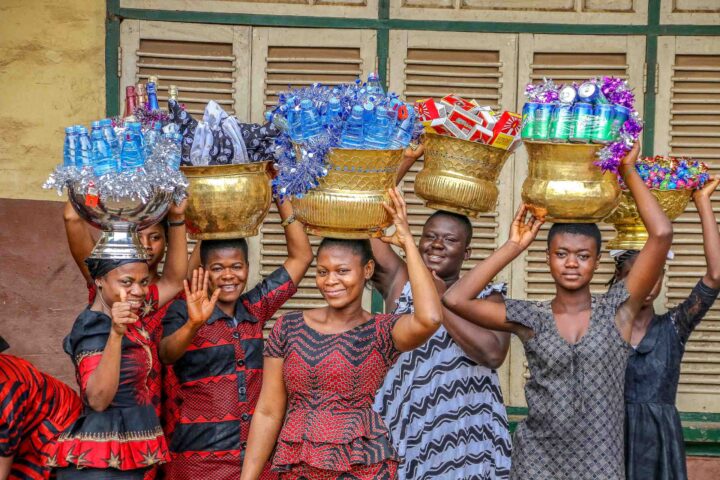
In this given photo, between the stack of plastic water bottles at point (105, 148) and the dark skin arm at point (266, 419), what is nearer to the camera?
the stack of plastic water bottles at point (105, 148)

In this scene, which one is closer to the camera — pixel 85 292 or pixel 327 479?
pixel 327 479

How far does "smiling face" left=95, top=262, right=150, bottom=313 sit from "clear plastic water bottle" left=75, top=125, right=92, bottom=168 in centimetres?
38

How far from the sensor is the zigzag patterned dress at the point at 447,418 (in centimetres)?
429

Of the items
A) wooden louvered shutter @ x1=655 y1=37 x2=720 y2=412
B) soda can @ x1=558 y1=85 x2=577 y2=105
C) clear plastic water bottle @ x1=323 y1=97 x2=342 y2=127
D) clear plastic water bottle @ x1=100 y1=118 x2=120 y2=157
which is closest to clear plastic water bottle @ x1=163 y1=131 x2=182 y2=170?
clear plastic water bottle @ x1=100 y1=118 x2=120 y2=157

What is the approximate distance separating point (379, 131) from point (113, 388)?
1.26 meters

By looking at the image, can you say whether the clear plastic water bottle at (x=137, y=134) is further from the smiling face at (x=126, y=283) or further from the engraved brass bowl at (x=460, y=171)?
the engraved brass bowl at (x=460, y=171)

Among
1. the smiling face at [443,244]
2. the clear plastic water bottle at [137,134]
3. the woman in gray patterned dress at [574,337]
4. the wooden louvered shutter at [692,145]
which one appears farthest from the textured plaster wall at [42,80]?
the wooden louvered shutter at [692,145]

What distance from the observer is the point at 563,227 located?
4.01 m

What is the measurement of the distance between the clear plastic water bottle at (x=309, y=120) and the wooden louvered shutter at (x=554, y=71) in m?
2.13

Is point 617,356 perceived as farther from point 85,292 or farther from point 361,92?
point 85,292

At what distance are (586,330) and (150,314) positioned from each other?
169 centimetres

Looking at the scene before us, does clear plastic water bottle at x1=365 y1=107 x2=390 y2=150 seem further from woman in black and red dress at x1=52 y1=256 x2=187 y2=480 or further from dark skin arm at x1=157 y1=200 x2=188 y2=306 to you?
woman in black and red dress at x1=52 y1=256 x2=187 y2=480

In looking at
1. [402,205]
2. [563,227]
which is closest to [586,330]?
[563,227]

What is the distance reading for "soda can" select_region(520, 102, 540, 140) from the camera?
3.86m
